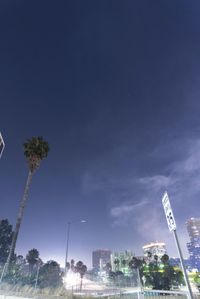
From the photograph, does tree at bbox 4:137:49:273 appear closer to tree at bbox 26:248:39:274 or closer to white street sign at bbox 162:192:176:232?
white street sign at bbox 162:192:176:232

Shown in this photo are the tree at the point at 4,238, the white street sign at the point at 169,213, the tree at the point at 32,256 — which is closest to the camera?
the white street sign at the point at 169,213

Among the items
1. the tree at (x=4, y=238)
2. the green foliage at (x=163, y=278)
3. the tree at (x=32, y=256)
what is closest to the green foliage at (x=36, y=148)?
the green foliage at (x=163, y=278)

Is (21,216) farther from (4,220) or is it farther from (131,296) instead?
(4,220)

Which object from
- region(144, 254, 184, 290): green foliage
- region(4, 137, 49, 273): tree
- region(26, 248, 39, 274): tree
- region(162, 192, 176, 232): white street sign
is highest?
region(26, 248, 39, 274): tree

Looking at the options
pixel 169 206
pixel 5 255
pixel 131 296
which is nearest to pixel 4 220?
pixel 5 255

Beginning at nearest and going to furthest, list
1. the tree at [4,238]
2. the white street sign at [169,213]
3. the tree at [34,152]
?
the white street sign at [169,213] → the tree at [34,152] → the tree at [4,238]

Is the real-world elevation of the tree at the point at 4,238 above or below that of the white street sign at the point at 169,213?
above

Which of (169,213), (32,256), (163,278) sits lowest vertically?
(169,213)

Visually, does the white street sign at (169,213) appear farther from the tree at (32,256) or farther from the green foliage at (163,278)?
the tree at (32,256)

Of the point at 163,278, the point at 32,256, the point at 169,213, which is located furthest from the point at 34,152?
the point at 32,256

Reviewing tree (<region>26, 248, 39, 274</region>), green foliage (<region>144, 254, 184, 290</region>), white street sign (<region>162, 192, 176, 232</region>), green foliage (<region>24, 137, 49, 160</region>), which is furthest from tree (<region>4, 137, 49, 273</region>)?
tree (<region>26, 248, 39, 274</region>)

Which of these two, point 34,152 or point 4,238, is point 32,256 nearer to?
point 4,238

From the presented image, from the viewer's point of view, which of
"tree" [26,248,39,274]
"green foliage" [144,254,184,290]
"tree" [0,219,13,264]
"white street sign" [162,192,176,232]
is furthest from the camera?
"tree" [26,248,39,274]

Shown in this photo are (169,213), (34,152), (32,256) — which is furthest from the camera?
(32,256)
